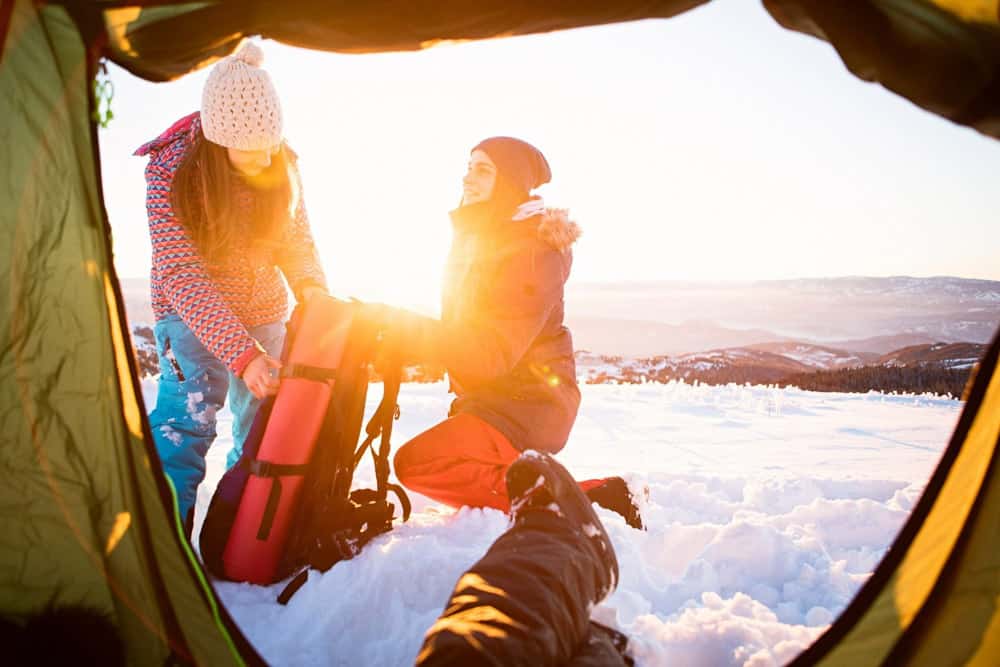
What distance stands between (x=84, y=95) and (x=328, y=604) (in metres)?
1.59

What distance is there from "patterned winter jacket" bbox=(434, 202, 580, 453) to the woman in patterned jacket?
2.03 ft

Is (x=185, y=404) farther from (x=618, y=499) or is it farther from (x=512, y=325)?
(x=618, y=499)

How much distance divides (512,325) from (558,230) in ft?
1.44

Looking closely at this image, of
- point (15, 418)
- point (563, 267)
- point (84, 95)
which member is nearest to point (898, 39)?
point (563, 267)

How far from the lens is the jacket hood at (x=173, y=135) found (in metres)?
2.08

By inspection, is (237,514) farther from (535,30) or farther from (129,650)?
(535,30)

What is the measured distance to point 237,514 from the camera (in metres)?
1.92

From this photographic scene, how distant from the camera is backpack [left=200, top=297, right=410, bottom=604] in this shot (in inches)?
74.9

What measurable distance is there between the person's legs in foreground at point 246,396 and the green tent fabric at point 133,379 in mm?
990

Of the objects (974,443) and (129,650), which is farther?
(129,650)

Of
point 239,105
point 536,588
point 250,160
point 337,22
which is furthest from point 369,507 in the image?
point 337,22

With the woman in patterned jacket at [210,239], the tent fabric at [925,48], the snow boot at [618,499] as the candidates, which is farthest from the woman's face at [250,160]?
the snow boot at [618,499]

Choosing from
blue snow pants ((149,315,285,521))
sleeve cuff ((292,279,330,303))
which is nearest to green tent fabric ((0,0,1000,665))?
→ blue snow pants ((149,315,285,521))

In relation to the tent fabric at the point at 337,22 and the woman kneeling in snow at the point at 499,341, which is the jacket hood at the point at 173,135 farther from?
the woman kneeling in snow at the point at 499,341
